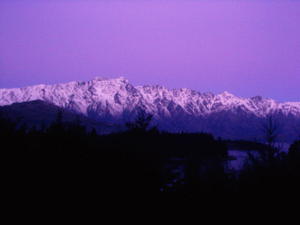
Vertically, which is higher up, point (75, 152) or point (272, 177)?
point (75, 152)

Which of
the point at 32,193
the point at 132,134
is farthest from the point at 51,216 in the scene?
the point at 132,134

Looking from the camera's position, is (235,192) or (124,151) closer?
(124,151)

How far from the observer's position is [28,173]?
6.49m

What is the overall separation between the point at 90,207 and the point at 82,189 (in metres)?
0.34

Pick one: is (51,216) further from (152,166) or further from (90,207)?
(152,166)

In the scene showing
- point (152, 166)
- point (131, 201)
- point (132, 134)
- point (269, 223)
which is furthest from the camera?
point (132, 134)

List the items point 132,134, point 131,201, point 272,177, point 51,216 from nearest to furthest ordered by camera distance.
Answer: point 51,216 → point 131,201 → point 272,177 → point 132,134

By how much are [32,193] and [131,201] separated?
1.81 metres

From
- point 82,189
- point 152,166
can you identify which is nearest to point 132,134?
point 152,166

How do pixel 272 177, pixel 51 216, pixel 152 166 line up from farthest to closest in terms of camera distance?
pixel 272 177 < pixel 152 166 < pixel 51 216

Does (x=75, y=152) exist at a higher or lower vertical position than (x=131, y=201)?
higher

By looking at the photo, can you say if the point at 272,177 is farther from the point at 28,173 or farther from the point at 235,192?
the point at 28,173

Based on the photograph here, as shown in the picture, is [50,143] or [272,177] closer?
[50,143]

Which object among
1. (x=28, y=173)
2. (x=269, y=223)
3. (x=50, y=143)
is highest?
(x=50, y=143)
